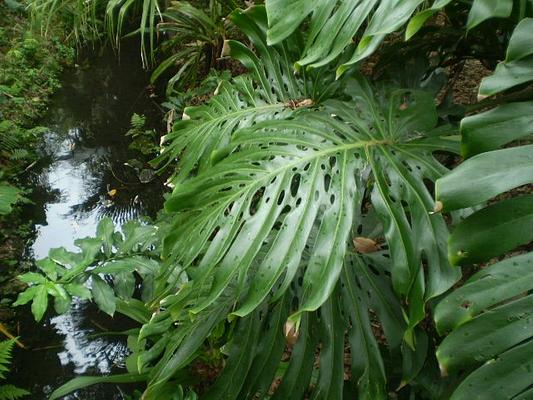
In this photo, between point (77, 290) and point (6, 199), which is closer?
point (77, 290)

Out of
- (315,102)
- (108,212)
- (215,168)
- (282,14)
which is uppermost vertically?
(282,14)

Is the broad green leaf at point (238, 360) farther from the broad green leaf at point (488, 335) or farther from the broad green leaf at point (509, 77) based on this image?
the broad green leaf at point (509, 77)

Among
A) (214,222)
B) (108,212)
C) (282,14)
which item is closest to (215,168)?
(214,222)

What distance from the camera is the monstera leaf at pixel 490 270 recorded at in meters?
0.60

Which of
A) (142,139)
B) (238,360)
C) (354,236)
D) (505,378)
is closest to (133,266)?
(238,360)

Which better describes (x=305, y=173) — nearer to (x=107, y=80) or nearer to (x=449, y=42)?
(x=449, y=42)

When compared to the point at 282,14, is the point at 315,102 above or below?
below

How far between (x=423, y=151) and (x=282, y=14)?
0.44 meters

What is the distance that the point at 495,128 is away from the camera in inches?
28.0

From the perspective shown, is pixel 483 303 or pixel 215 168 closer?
pixel 483 303

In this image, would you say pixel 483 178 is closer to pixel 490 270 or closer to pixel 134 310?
pixel 490 270

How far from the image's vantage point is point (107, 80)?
151 inches

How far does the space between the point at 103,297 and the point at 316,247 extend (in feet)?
2.57

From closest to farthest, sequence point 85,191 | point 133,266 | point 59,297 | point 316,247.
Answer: point 316,247
point 59,297
point 133,266
point 85,191
